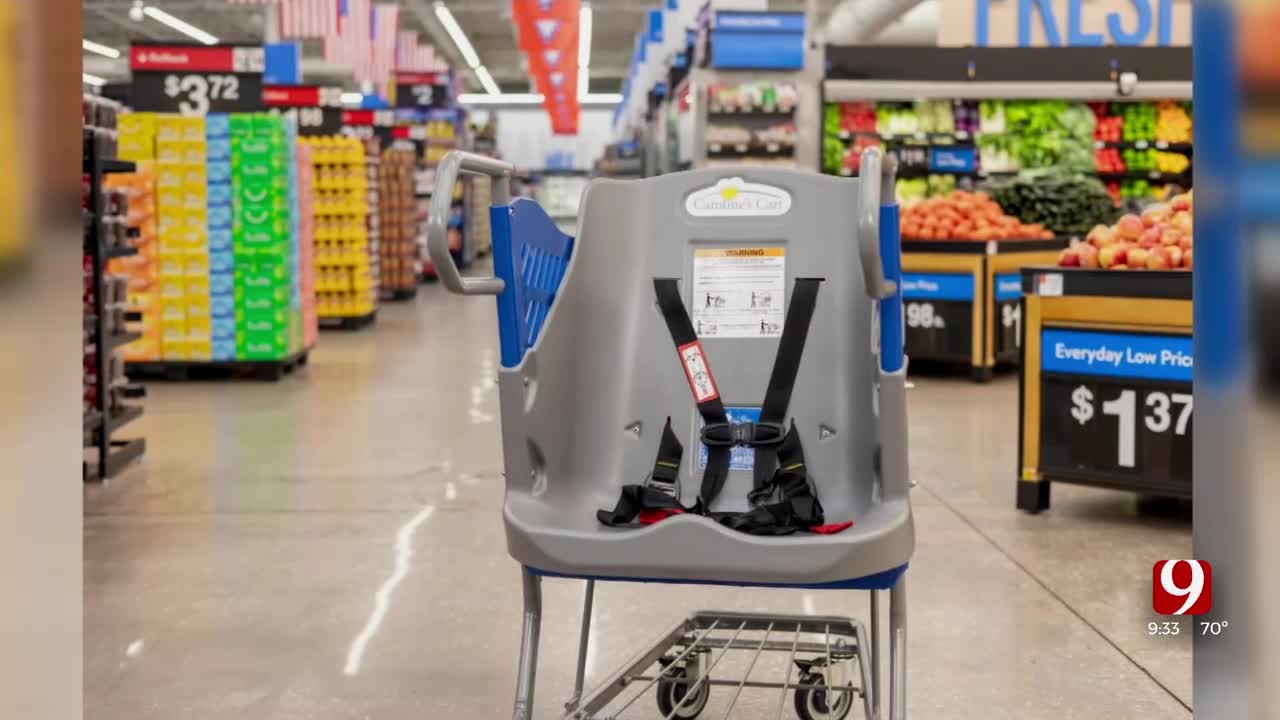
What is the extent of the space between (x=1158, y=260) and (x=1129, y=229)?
1.43 ft

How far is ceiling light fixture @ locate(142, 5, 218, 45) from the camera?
92.5 ft

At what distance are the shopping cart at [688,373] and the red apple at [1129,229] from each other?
2.78 m

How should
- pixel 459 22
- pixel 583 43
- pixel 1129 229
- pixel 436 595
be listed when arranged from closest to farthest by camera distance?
pixel 436 595
pixel 1129 229
pixel 583 43
pixel 459 22

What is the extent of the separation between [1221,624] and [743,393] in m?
1.80

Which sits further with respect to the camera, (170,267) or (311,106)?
(311,106)

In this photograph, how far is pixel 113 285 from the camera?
243 inches

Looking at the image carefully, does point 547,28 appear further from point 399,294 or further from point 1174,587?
point 1174,587

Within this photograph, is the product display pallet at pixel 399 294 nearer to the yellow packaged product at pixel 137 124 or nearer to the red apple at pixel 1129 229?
the yellow packaged product at pixel 137 124

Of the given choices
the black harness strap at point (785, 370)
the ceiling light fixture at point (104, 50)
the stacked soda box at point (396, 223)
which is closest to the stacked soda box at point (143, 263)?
the black harness strap at point (785, 370)

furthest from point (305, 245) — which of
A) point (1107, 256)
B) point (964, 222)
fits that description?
point (1107, 256)

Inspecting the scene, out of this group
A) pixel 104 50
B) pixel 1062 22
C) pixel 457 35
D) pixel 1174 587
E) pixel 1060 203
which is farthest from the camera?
pixel 104 50

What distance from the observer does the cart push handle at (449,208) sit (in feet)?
7.02

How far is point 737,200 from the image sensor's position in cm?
275

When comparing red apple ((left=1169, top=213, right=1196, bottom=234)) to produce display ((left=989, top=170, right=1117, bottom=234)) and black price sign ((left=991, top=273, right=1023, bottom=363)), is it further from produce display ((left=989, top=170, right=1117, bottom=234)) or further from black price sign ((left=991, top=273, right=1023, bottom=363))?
produce display ((left=989, top=170, right=1117, bottom=234))
